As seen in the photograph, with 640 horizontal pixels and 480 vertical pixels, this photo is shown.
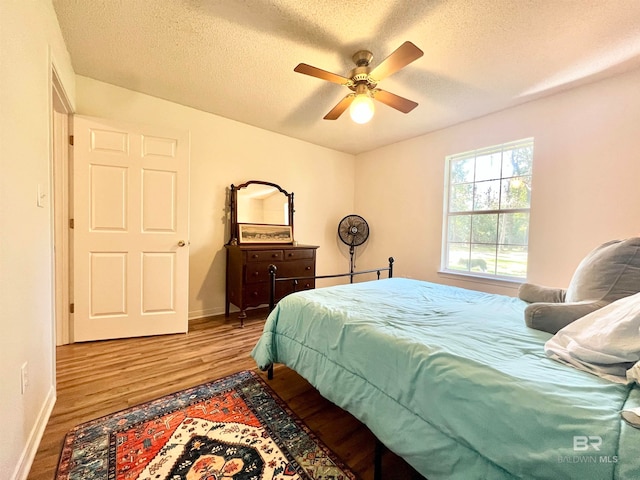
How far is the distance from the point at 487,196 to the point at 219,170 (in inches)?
127

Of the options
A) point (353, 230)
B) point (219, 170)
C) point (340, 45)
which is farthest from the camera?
point (353, 230)

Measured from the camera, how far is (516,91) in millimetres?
2508

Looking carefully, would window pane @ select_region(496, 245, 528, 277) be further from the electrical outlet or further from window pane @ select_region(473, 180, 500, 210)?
the electrical outlet

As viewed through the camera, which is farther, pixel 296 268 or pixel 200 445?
pixel 296 268

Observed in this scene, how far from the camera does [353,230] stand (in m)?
4.27

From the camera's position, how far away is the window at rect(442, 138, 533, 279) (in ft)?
9.34

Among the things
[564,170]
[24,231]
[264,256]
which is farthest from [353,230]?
[24,231]

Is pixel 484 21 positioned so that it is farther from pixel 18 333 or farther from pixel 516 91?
pixel 18 333

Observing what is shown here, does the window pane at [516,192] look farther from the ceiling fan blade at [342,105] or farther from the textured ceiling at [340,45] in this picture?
the ceiling fan blade at [342,105]

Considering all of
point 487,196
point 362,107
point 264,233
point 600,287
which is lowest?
point 600,287

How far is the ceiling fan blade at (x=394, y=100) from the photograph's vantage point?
2.08 metres

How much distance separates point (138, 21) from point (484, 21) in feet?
7.59

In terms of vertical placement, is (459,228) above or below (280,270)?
above

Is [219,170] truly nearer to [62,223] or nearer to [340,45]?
[62,223]
